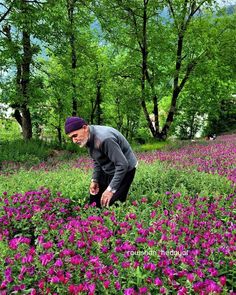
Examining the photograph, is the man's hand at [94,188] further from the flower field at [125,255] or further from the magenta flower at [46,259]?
the magenta flower at [46,259]

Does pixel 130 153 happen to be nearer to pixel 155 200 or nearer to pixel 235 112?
pixel 155 200

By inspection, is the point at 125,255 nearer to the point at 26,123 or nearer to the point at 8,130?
the point at 26,123

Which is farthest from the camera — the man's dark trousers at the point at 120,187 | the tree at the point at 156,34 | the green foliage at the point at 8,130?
the green foliage at the point at 8,130

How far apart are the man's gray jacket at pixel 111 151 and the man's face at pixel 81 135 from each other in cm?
12

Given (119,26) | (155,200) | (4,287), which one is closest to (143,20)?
(119,26)

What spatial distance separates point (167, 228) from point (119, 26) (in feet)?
51.5

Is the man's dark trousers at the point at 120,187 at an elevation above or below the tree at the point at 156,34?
below

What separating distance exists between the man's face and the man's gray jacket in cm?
12

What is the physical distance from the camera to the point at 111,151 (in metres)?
4.36

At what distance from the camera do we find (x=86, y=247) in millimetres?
3434

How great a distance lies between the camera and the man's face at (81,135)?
4.25 metres

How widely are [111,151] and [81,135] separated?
0.42 m

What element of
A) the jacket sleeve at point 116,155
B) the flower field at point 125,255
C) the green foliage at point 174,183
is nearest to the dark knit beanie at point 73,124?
the jacket sleeve at point 116,155

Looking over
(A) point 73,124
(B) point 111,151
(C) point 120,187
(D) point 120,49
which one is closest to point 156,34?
(D) point 120,49
